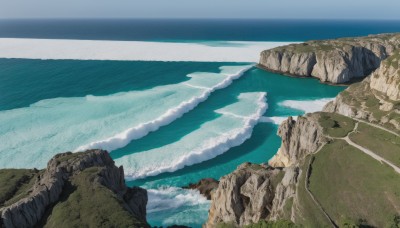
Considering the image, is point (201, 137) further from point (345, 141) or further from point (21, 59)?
point (21, 59)

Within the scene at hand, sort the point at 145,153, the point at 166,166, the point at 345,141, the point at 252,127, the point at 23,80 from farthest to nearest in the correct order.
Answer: the point at 23,80 → the point at 252,127 → the point at 145,153 → the point at 166,166 → the point at 345,141

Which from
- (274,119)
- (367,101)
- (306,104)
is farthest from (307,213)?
(306,104)

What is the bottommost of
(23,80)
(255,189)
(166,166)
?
(166,166)

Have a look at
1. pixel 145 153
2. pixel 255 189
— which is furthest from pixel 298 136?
pixel 145 153

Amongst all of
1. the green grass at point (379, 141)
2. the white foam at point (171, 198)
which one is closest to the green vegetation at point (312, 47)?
the green grass at point (379, 141)

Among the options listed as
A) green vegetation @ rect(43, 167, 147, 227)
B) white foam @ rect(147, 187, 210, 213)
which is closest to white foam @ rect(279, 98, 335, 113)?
white foam @ rect(147, 187, 210, 213)

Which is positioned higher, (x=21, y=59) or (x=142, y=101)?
(x=21, y=59)

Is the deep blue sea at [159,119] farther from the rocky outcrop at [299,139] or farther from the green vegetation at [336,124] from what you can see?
the green vegetation at [336,124]
